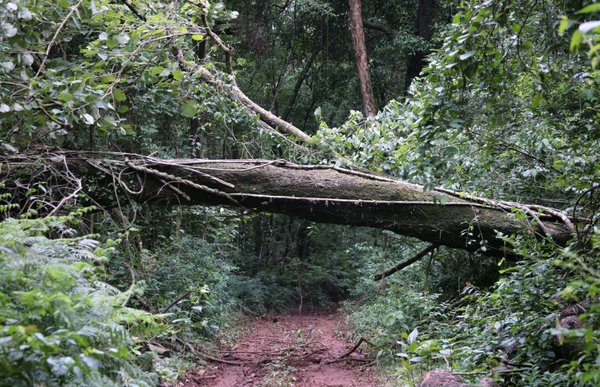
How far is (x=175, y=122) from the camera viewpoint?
33.9 ft

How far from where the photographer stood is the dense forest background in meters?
2.40

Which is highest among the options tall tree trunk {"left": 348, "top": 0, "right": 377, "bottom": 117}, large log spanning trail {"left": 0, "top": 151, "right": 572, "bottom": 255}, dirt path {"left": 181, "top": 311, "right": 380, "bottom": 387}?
tall tree trunk {"left": 348, "top": 0, "right": 377, "bottom": 117}

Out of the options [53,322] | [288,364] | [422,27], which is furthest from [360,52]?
[53,322]

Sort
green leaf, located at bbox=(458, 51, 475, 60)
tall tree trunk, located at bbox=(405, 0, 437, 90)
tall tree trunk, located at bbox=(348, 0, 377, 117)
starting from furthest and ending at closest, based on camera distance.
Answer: tall tree trunk, located at bbox=(405, 0, 437, 90) < tall tree trunk, located at bbox=(348, 0, 377, 117) < green leaf, located at bbox=(458, 51, 475, 60)

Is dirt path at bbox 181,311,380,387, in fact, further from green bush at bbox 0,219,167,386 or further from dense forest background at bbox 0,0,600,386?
green bush at bbox 0,219,167,386

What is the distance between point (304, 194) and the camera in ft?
19.6

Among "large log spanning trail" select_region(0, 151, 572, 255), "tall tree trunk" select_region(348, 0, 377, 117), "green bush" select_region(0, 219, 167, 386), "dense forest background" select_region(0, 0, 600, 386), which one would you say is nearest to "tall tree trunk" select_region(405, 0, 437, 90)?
Answer: "dense forest background" select_region(0, 0, 600, 386)

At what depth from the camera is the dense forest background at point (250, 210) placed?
2400mm

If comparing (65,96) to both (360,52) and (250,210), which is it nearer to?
(250,210)

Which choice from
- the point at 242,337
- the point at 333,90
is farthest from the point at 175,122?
the point at 333,90

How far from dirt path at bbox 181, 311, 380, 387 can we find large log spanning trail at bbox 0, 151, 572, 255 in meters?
1.96

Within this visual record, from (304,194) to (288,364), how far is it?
7.82 ft

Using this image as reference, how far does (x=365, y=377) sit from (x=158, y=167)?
362 centimetres

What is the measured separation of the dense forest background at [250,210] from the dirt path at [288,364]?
0.41 meters
